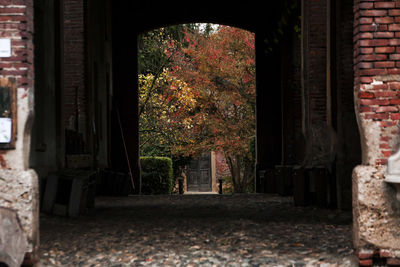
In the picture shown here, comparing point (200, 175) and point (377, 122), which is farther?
point (200, 175)

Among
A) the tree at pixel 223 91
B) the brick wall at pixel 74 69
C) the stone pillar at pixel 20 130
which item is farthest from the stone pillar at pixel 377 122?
the tree at pixel 223 91

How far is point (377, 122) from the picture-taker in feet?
15.3

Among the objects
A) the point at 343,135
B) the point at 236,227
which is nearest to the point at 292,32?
the point at 343,135

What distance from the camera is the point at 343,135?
8.63 metres

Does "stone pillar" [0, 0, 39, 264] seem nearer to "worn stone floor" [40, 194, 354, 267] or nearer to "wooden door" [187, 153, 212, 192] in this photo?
"worn stone floor" [40, 194, 354, 267]

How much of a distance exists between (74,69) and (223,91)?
8613mm

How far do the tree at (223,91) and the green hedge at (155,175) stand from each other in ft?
3.47

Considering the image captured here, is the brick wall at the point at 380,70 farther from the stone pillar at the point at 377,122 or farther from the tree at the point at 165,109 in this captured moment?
the tree at the point at 165,109

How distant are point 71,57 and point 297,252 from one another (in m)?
8.03

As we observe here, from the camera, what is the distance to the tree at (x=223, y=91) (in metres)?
19.7

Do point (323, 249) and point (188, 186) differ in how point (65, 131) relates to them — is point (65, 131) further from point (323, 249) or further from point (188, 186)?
point (188, 186)

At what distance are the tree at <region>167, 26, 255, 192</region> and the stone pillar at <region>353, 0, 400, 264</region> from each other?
48.2 feet

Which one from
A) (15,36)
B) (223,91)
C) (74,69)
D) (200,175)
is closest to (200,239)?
(15,36)

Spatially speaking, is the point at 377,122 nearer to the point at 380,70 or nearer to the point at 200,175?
the point at 380,70
